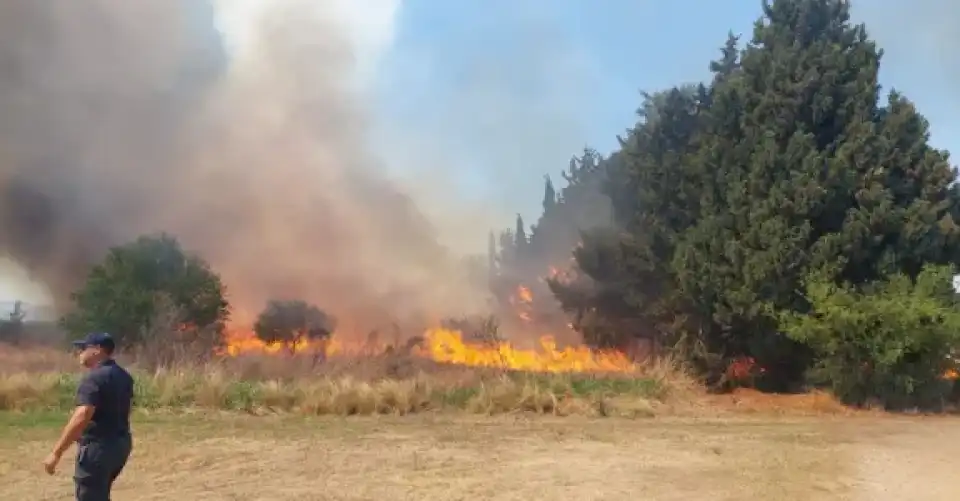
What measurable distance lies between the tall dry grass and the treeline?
8.93ft

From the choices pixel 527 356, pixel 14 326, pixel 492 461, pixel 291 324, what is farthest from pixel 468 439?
pixel 14 326

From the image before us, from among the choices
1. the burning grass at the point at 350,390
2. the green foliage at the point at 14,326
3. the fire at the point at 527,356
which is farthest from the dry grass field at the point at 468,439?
the green foliage at the point at 14,326

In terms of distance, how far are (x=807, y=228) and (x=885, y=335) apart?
9.83 feet

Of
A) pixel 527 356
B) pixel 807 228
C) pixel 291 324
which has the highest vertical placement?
pixel 807 228

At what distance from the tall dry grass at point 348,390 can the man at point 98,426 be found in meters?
9.46

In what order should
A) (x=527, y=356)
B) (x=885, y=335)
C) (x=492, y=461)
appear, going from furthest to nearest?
(x=527, y=356), (x=885, y=335), (x=492, y=461)

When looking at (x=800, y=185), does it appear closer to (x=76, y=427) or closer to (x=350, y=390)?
(x=350, y=390)

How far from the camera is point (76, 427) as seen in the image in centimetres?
629

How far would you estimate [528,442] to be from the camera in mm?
13008

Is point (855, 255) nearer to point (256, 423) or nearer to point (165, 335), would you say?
point (256, 423)

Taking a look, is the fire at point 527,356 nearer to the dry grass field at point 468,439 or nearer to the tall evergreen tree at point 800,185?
the tall evergreen tree at point 800,185

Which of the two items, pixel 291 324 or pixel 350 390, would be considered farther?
pixel 291 324

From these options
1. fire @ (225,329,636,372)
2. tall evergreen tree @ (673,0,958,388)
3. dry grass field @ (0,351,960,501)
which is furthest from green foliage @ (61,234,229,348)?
tall evergreen tree @ (673,0,958,388)

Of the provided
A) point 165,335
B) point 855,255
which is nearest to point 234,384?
point 165,335
